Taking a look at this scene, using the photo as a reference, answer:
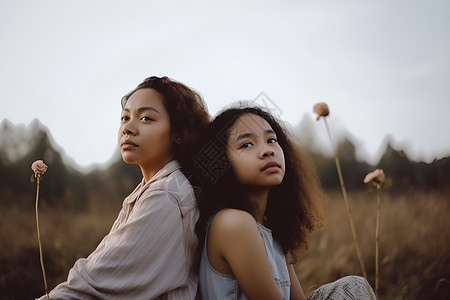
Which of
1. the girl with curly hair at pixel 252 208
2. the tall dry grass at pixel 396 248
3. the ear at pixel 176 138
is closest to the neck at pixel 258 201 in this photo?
the girl with curly hair at pixel 252 208

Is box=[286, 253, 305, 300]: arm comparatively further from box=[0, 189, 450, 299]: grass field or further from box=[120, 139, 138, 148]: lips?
box=[0, 189, 450, 299]: grass field

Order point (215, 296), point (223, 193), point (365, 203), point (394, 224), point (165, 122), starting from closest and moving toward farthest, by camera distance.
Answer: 1. point (215, 296)
2. point (223, 193)
3. point (165, 122)
4. point (394, 224)
5. point (365, 203)

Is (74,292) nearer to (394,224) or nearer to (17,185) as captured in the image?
(17,185)

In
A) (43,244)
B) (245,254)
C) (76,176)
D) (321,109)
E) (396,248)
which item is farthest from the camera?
(76,176)

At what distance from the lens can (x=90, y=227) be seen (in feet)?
15.0

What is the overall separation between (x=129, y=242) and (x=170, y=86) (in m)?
1.02

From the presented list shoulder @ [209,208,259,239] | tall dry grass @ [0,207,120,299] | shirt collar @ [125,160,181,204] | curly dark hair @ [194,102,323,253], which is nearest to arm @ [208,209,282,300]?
shoulder @ [209,208,259,239]

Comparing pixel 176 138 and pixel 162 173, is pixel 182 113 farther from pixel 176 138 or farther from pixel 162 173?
pixel 162 173

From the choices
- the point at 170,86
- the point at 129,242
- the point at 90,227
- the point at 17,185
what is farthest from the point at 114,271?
the point at 17,185

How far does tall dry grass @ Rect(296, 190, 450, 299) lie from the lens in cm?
414

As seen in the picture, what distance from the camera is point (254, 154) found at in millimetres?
1943

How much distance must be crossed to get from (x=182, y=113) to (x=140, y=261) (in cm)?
91

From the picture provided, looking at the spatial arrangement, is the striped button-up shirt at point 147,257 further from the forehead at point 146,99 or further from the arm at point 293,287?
the arm at point 293,287

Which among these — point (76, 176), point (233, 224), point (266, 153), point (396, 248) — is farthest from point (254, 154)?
point (76, 176)
